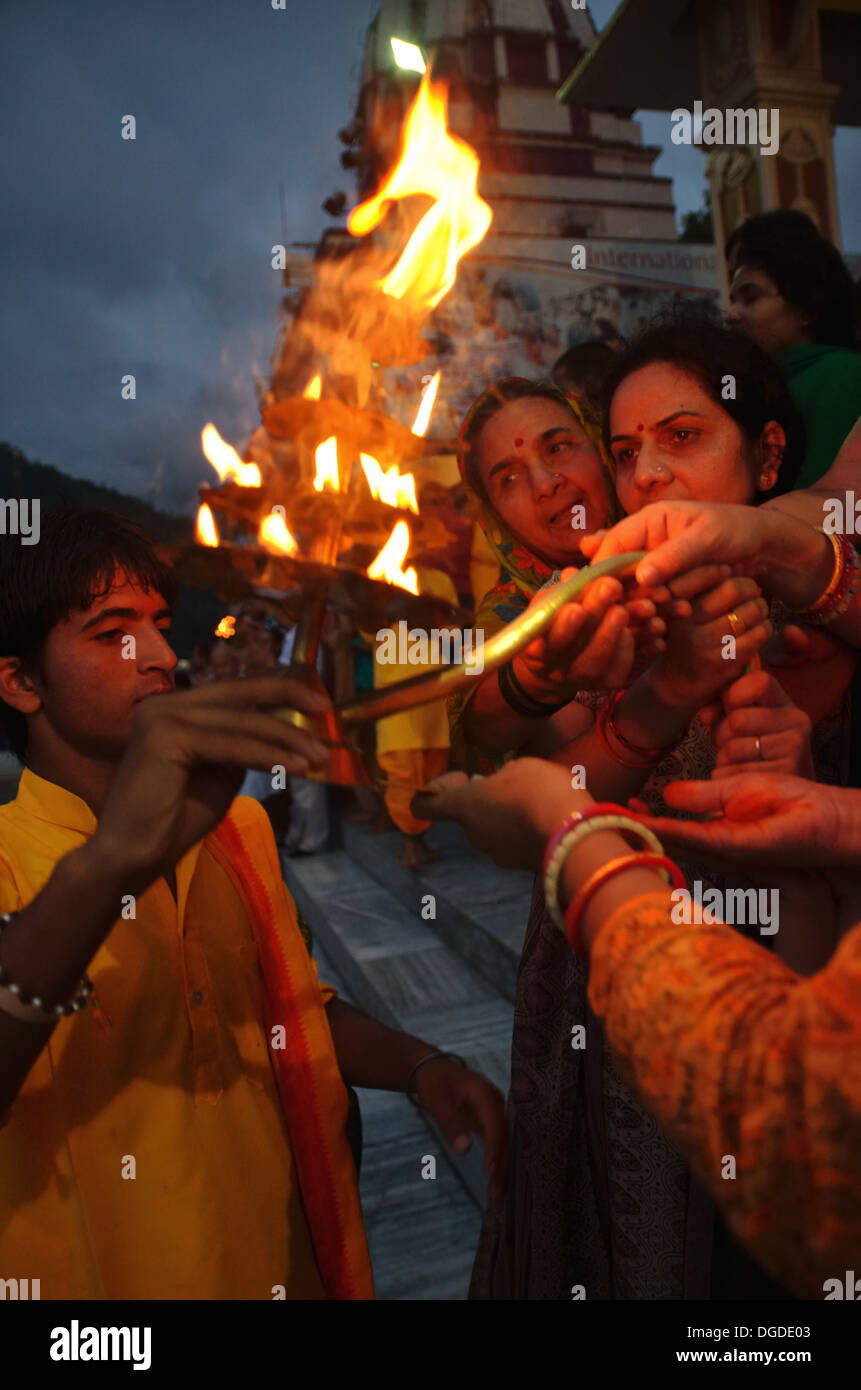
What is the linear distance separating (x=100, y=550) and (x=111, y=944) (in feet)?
2.36

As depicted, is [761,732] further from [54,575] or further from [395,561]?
[54,575]

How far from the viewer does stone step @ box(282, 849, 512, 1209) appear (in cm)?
353

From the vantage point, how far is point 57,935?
3.17 ft

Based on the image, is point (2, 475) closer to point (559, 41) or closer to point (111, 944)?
point (111, 944)

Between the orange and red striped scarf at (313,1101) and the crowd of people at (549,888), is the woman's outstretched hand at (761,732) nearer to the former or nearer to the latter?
the crowd of people at (549,888)

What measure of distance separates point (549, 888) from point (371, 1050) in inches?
36.2

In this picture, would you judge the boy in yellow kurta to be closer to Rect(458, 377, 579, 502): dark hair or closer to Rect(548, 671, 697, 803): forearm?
Rect(548, 671, 697, 803): forearm

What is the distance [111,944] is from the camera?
4.66 feet

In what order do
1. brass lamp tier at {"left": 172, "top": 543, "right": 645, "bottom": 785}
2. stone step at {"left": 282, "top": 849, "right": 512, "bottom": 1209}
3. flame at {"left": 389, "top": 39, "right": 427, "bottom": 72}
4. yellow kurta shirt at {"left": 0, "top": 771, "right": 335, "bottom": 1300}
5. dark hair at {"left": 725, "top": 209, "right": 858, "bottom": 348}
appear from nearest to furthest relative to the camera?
brass lamp tier at {"left": 172, "top": 543, "right": 645, "bottom": 785} → yellow kurta shirt at {"left": 0, "top": 771, "right": 335, "bottom": 1300} → flame at {"left": 389, "top": 39, "right": 427, "bottom": 72} → dark hair at {"left": 725, "top": 209, "right": 858, "bottom": 348} → stone step at {"left": 282, "top": 849, "right": 512, "bottom": 1209}

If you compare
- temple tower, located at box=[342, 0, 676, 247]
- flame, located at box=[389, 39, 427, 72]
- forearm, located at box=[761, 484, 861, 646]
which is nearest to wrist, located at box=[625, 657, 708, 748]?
forearm, located at box=[761, 484, 861, 646]

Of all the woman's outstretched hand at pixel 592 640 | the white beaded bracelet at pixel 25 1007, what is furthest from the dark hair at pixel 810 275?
the white beaded bracelet at pixel 25 1007

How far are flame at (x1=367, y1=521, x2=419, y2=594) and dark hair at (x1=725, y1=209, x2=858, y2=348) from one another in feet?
7.46

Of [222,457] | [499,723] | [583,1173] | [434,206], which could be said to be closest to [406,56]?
[434,206]

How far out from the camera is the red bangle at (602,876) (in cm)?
93
